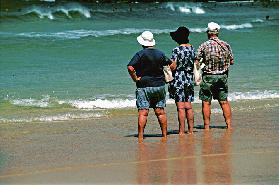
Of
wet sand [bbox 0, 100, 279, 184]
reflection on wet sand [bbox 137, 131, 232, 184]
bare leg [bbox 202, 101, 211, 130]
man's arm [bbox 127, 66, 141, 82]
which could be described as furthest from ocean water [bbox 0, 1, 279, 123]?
reflection on wet sand [bbox 137, 131, 232, 184]

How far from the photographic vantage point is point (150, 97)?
11.1 metres

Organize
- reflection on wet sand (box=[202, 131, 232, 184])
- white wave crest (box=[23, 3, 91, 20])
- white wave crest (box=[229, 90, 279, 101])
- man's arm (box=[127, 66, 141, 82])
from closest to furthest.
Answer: reflection on wet sand (box=[202, 131, 232, 184]) < man's arm (box=[127, 66, 141, 82]) < white wave crest (box=[229, 90, 279, 101]) < white wave crest (box=[23, 3, 91, 20])

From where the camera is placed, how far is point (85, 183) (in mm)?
8719

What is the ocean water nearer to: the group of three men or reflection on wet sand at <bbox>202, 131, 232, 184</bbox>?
the group of three men

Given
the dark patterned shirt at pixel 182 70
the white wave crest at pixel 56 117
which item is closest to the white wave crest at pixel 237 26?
the white wave crest at pixel 56 117

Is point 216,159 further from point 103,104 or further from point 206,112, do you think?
point 103,104

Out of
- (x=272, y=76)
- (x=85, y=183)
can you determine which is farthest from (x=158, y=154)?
(x=272, y=76)

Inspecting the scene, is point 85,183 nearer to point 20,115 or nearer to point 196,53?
point 196,53

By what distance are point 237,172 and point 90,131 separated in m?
3.71

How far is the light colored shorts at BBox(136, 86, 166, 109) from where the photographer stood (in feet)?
36.2

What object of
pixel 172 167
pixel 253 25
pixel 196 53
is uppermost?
pixel 196 53

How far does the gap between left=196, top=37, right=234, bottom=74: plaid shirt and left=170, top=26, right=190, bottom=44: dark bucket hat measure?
243 millimetres

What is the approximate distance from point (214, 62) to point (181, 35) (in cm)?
56

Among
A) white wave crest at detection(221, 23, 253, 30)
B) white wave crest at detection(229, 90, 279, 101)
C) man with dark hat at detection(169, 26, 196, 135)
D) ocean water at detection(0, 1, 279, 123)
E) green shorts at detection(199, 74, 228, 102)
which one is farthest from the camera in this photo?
white wave crest at detection(221, 23, 253, 30)
